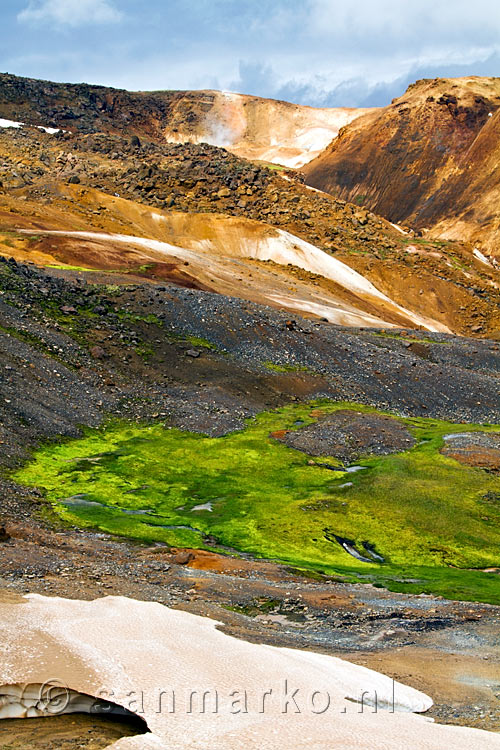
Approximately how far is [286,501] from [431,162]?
419ft

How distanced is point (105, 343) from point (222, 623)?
29.6 metres

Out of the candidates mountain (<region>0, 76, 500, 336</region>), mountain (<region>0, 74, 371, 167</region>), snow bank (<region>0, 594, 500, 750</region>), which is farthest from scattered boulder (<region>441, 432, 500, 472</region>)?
mountain (<region>0, 74, 371, 167</region>)

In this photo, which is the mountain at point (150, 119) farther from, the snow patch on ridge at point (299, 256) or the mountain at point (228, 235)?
the snow patch on ridge at point (299, 256)

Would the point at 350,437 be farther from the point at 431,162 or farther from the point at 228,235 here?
the point at 431,162

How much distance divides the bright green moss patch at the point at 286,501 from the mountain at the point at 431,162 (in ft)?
311

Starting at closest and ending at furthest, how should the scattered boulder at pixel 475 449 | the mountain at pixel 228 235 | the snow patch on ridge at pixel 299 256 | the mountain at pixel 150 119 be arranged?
1. the scattered boulder at pixel 475 449
2. the mountain at pixel 228 235
3. the snow patch on ridge at pixel 299 256
4. the mountain at pixel 150 119

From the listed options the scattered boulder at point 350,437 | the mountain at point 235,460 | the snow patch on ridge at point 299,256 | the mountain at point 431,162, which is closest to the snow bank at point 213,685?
the mountain at point 235,460

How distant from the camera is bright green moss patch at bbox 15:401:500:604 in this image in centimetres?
2206

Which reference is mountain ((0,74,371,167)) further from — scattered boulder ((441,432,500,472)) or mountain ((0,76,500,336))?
scattered boulder ((441,432,500,472))

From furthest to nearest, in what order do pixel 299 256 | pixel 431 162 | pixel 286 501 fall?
1. pixel 431 162
2. pixel 299 256
3. pixel 286 501

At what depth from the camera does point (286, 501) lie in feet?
88.7

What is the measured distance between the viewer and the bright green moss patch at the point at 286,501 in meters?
22.1

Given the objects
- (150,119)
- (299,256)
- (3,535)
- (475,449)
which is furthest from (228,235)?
(150,119)

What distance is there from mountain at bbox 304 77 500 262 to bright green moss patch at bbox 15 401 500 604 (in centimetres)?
9467
